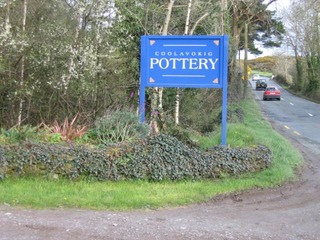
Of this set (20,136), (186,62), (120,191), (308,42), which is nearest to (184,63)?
(186,62)

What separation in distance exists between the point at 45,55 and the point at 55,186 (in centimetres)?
409

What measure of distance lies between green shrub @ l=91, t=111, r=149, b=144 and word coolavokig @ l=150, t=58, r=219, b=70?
3.96ft

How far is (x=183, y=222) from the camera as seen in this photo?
559cm

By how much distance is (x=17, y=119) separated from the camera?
1055 centimetres

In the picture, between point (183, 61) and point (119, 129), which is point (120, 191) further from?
point (183, 61)

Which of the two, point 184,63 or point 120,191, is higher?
point 184,63

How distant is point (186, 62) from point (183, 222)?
13.9 feet

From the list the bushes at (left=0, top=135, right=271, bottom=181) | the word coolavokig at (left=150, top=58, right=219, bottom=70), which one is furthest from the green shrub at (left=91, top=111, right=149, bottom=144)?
the word coolavokig at (left=150, top=58, right=219, bottom=70)

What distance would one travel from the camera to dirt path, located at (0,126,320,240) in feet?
16.6

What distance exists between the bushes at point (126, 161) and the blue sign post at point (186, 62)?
43.3 inches

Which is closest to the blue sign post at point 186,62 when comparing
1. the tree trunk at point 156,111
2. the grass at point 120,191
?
the tree trunk at point 156,111

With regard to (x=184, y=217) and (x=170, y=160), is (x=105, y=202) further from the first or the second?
(x=170, y=160)

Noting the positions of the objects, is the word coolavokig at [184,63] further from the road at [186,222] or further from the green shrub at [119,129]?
the road at [186,222]

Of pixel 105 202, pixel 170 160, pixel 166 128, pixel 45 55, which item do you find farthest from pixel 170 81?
pixel 105 202
